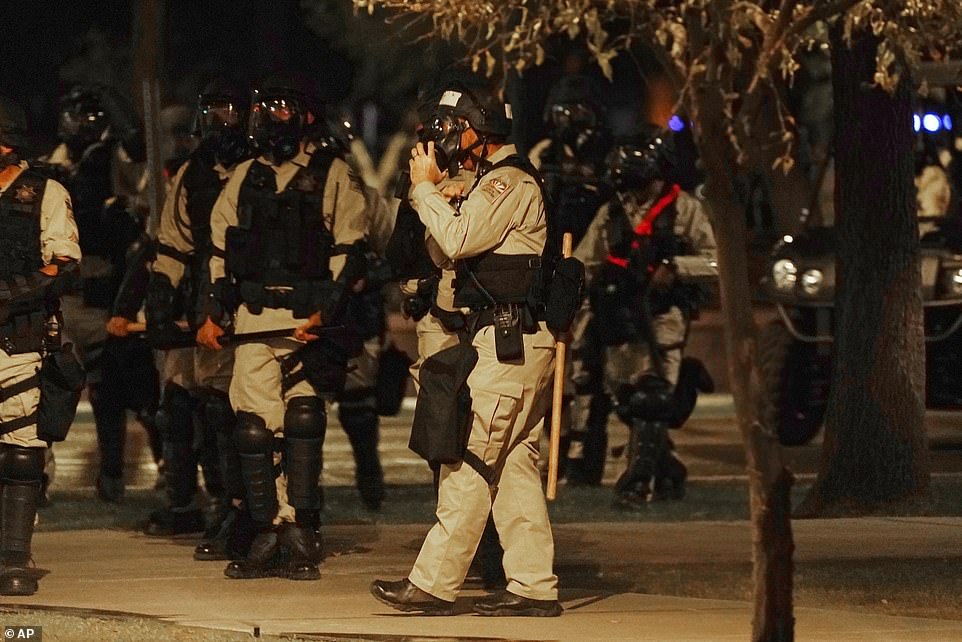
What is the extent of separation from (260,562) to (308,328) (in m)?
1.06

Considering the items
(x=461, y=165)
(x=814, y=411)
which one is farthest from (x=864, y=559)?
(x=814, y=411)

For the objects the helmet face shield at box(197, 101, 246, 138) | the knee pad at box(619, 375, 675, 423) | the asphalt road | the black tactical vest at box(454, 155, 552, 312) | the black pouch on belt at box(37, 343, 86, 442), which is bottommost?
the asphalt road

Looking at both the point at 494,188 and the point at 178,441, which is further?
the point at 178,441

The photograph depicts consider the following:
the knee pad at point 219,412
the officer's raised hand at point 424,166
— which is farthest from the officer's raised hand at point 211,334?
the officer's raised hand at point 424,166

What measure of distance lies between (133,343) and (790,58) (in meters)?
4.32

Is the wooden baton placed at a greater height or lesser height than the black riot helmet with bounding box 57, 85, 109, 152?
lesser

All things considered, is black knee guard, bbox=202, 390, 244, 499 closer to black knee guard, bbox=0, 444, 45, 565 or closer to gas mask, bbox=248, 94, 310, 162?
black knee guard, bbox=0, 444, 45, 565

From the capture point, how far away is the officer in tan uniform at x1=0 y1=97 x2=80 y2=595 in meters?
9.62

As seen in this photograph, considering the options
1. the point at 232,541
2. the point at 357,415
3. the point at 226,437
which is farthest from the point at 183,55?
the point at 232,541

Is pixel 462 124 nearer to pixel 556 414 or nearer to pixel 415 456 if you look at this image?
pixel 556 414

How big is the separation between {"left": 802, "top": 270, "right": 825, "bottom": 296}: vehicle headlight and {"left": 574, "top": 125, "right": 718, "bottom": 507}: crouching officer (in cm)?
262

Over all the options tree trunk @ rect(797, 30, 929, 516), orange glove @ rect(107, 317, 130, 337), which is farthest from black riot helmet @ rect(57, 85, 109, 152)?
tree trunk @ rect(797, 30, 929, 516)

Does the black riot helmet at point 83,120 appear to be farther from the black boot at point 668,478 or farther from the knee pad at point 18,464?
the knee pad at point 18,464

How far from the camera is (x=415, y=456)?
645 inches
